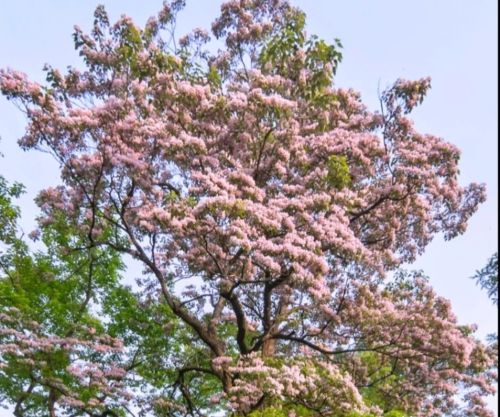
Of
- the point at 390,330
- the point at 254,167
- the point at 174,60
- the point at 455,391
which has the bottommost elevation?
the point at 455,391

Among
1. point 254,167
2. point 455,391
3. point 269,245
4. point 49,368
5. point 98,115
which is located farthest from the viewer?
point 49,368

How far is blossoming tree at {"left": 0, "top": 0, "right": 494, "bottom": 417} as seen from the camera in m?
12.6

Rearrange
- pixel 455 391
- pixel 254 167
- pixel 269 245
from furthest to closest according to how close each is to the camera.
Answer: pixel 455 391, pixel 254 167, pixel 269 245

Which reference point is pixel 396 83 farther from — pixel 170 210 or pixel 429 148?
pixel 170 210

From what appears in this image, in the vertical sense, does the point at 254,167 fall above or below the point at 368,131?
below

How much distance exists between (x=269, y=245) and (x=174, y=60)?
5.01 meters

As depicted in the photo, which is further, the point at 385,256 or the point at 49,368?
the point at 49,368

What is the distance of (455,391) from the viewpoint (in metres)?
15.6

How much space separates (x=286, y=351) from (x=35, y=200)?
8304 millimetres

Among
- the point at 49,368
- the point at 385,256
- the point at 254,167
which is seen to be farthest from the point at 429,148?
the point at 49,368

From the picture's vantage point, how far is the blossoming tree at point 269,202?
1255 centimetres

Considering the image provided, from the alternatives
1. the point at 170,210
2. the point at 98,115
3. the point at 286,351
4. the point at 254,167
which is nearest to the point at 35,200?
the point at 98,115

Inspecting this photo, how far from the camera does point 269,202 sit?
43.4ft

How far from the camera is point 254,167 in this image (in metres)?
14.6
